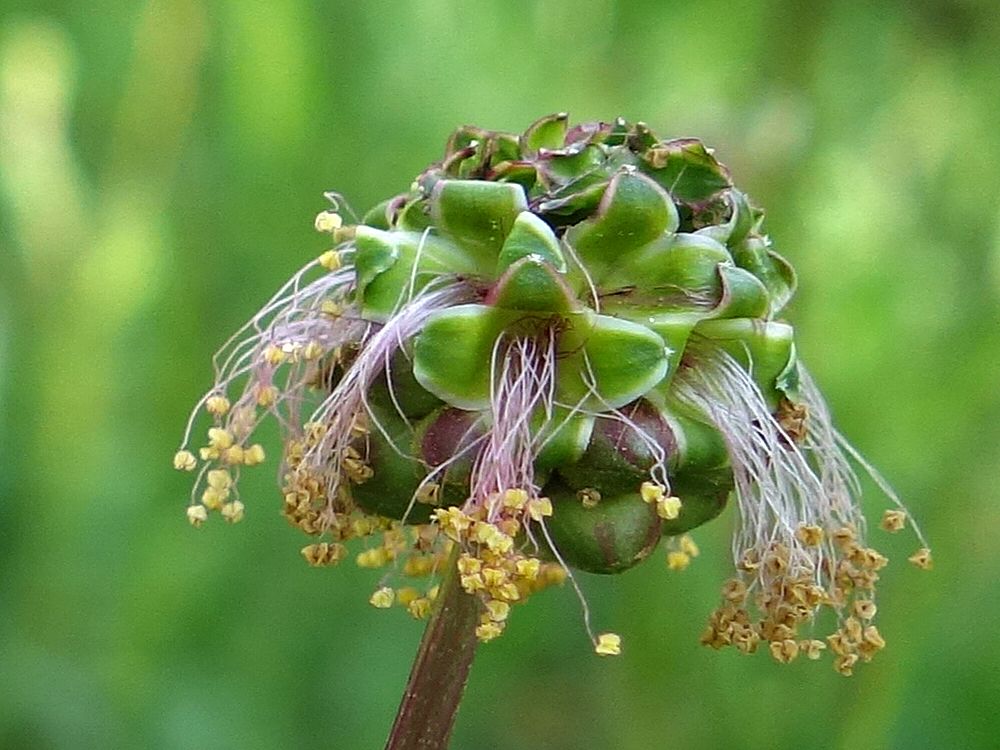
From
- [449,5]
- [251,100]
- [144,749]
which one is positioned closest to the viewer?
[144,749]

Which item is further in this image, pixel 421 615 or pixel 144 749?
pixel 144 749

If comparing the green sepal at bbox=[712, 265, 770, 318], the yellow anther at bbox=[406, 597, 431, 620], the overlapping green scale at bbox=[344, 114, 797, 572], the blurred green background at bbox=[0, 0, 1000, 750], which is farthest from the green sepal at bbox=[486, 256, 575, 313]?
the blurred green background at bbox=[0, 0, 1000, 750]

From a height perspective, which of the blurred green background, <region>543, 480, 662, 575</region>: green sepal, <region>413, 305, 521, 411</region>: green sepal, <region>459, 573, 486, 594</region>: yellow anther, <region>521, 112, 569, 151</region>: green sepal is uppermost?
<region>521, 112, 569, 151</region>: green sepal

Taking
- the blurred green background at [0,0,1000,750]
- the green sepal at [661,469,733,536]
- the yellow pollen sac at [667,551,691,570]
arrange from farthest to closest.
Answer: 1. the blurred green background at [0,0,1000,750]
2. the yellow pollen sac at [667,551,691,570]
3. the green sepal at [661,469,733,536]

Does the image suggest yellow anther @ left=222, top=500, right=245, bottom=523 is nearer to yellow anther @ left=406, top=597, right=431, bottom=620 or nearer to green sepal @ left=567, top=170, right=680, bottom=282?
yellow anther @ left=406, top=597, right=431, bottom=620

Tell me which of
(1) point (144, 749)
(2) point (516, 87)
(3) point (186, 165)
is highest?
(2) point (516, 87)

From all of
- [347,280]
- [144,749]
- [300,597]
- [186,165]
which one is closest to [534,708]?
[300,597]

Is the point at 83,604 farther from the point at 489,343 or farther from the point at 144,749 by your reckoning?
the point at 489,343
